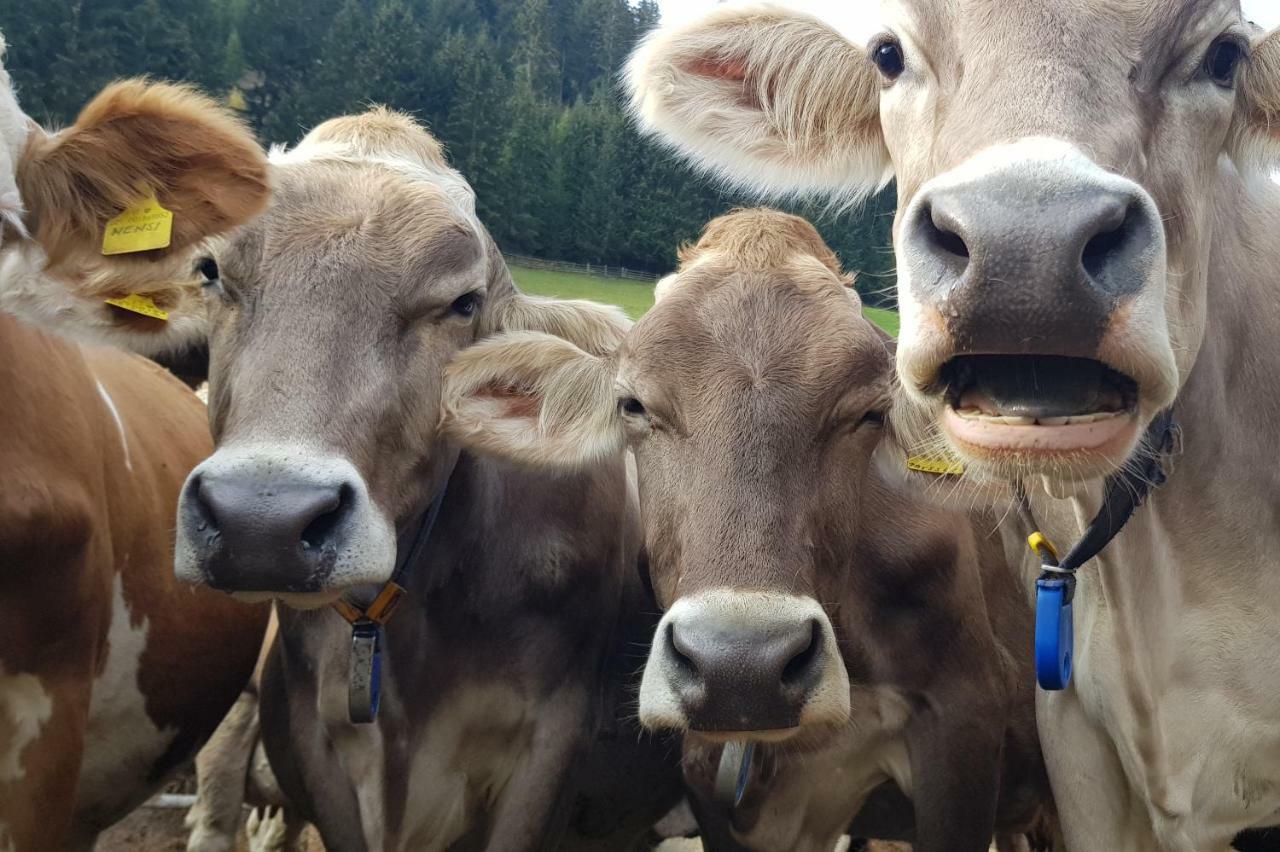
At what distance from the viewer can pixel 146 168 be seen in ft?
11.0

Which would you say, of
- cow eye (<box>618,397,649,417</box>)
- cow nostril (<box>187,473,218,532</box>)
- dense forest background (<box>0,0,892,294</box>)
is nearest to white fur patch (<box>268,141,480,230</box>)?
cow eye (<box>618,397,649,417</box>)

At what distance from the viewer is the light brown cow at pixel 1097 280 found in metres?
1.97

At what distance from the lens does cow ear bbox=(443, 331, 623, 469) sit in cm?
354

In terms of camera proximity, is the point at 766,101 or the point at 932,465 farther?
the point at 766,101

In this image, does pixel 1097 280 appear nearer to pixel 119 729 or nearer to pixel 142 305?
pixel 142 305

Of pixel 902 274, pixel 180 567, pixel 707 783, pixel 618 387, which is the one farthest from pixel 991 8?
pixel 707 783

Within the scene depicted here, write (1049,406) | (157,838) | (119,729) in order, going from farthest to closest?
(157,838)
(119,729)
(1049,406)

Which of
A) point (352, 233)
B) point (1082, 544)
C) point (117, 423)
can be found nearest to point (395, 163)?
point (352, 233)

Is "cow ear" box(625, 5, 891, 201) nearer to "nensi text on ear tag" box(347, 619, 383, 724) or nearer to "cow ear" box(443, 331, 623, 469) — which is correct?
"cow ear" box(443, 331, 623, 469)

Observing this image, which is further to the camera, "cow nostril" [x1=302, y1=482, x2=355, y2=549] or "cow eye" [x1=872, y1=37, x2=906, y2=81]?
"cow nostril" [x1=302, y1=482, x2=355, y2=549]

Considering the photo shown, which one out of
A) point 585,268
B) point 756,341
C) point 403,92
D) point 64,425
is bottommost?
point 585,268

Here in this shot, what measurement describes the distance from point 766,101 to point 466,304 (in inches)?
42.8

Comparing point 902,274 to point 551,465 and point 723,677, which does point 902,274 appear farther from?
point 551,465

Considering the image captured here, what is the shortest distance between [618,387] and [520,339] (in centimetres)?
38
